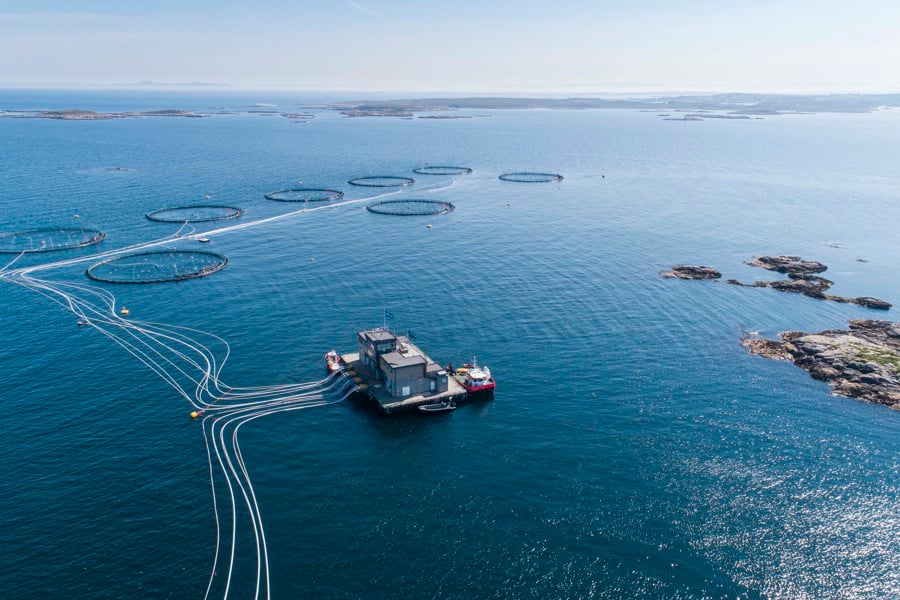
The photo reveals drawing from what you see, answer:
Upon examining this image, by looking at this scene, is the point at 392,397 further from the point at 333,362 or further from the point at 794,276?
the point at 794,276

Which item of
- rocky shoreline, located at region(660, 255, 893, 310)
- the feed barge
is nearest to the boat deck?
the feed barge

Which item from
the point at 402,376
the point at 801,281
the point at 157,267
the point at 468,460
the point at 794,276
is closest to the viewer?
the point at 468,460

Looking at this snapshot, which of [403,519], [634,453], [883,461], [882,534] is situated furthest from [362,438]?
[883,461]

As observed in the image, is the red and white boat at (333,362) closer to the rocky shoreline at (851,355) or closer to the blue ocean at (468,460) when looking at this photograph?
the blue ocean at (468,460)

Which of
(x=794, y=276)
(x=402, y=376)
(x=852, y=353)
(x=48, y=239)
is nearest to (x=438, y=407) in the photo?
(x=402, y=376)

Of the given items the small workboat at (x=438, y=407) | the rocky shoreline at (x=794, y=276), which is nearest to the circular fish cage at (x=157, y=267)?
the small workboat at (x=438, y=407)
